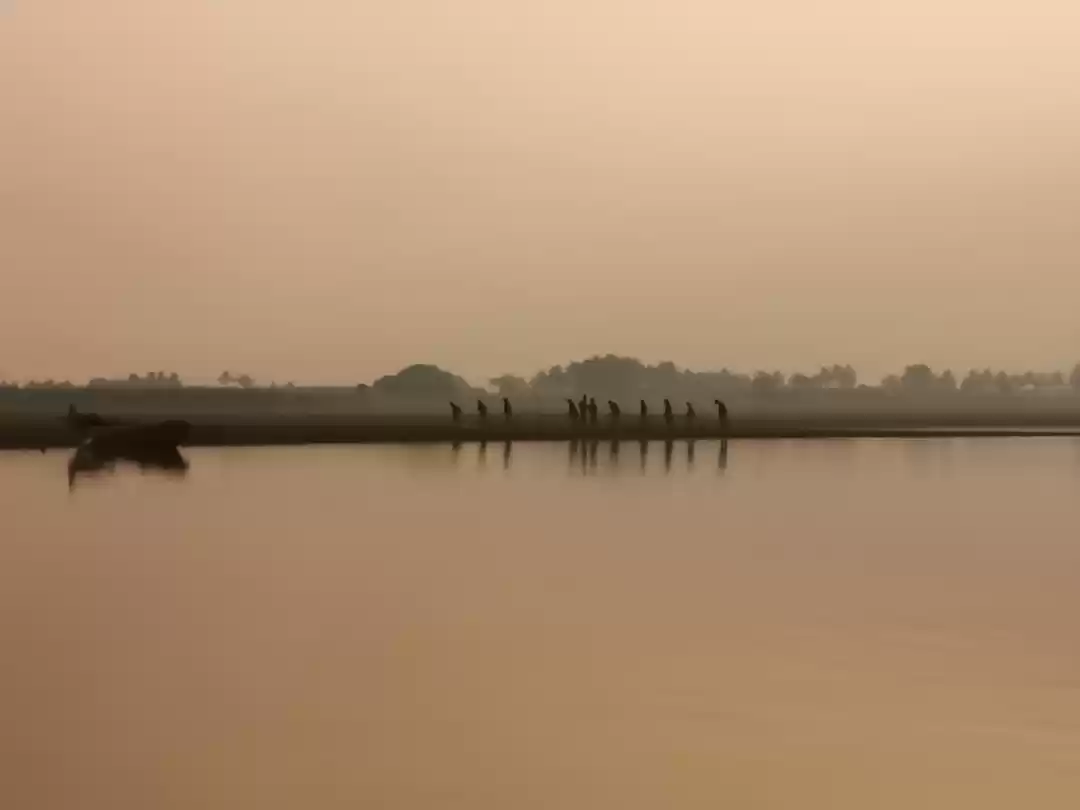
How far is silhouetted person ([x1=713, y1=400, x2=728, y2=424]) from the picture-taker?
95.1 inches

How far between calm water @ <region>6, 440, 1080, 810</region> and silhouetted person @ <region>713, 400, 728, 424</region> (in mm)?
308

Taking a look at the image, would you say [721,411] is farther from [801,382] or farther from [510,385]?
[510,385]

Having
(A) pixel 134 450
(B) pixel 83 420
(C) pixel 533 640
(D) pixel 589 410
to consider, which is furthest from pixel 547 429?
(B) pixel 83 420

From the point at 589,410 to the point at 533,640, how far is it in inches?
27.5

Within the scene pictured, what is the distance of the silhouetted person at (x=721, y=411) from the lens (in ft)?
7.93

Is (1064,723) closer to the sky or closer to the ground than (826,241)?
closer to the ground

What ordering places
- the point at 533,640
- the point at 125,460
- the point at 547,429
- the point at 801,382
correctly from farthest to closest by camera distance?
the point at 547,429 < the point at 801,382 < the point at 125,460 < the point at 533,640

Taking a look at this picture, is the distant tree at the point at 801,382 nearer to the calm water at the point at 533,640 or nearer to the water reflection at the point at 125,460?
the calm water at the point at 533,640

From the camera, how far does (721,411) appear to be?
2445 mm

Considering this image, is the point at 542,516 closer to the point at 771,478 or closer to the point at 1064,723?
the point at 771,478

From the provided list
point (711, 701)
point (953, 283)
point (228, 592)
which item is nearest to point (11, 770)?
point (228, 592)

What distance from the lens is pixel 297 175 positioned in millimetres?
2293

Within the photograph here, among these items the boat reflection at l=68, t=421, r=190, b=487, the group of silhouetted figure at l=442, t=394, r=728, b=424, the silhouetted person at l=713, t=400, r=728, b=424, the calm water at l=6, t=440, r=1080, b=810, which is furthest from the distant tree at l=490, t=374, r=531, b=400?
the boat reflection at l=68, t=421, r=190, b=487

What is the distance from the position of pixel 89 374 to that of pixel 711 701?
169 cm
